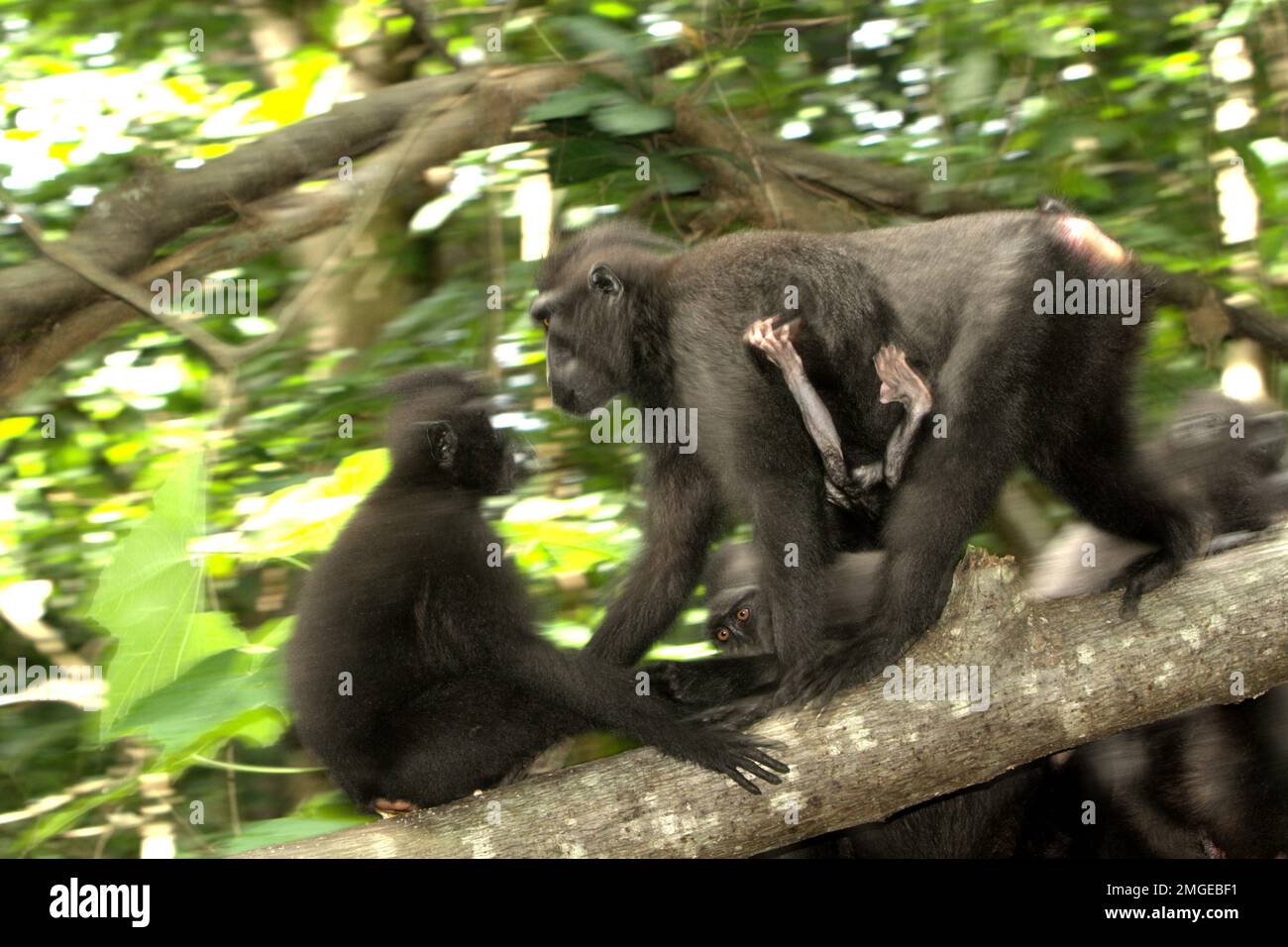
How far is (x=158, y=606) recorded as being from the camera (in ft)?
14.3

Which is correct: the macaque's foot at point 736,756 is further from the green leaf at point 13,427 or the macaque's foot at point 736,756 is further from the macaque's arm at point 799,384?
the green leaf at point 13,427

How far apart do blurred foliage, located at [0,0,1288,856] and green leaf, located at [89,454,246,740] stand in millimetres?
1195

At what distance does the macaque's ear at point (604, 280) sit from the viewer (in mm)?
5887

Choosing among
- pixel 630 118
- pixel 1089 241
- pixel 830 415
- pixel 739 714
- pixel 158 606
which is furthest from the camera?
pixel 630 118

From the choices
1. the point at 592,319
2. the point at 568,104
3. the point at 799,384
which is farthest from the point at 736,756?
the point at 568,104

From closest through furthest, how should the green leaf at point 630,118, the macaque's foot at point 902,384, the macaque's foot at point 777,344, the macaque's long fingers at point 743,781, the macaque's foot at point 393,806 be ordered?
the macaque's long fingers at point 743,781 < the macaque's foot at point 393,806 < the macaque's foot at point 777,344 < the macaque's foot at point 902,384 < the green leaf at point 630,118

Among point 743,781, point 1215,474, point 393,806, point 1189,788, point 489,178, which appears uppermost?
point 489,178

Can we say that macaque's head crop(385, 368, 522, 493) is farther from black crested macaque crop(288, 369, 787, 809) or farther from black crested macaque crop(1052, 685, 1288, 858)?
black crested macaque crop(1052, 685, 1288, 858)

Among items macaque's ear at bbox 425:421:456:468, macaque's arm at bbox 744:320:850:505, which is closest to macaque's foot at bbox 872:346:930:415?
macaque's arm at bbox 744:320:850:505

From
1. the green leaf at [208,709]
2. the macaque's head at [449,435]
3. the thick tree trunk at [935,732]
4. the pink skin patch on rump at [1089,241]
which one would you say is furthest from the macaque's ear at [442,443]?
the pink skin patch on rump at [1089,241]

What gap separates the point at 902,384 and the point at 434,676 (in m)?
2.22

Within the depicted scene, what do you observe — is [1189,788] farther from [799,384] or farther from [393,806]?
[393,806]

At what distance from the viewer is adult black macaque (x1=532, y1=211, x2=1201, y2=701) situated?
16.4ft

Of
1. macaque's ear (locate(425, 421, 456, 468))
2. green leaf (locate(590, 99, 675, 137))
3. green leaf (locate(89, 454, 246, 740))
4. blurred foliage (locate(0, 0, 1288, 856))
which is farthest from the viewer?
blurred foliage (locate(0, 0, 1288, 856))
